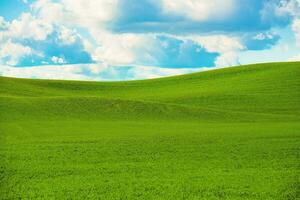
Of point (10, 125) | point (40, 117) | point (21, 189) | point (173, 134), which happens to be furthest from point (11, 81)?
point (21, 189)

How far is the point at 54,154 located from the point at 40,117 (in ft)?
74.9

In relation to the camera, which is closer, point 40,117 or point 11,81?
point 40,117

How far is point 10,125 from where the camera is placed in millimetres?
41719

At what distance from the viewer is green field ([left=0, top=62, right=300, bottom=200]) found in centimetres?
1880

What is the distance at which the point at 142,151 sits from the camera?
27344 millimetres

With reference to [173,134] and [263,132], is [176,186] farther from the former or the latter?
[263,132]

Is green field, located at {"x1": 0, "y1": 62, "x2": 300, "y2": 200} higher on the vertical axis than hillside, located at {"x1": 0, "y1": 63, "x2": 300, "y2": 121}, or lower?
lower

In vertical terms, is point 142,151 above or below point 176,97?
below

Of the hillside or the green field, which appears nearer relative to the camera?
the green field

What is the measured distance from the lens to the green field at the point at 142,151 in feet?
61.7

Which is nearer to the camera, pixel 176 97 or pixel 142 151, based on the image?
pixel 142 151

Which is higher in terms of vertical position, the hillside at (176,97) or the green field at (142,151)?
the hillside at (176,97)

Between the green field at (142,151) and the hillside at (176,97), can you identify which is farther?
the hillside at (176,97)

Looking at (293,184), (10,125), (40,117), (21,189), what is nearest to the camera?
(21,189)
